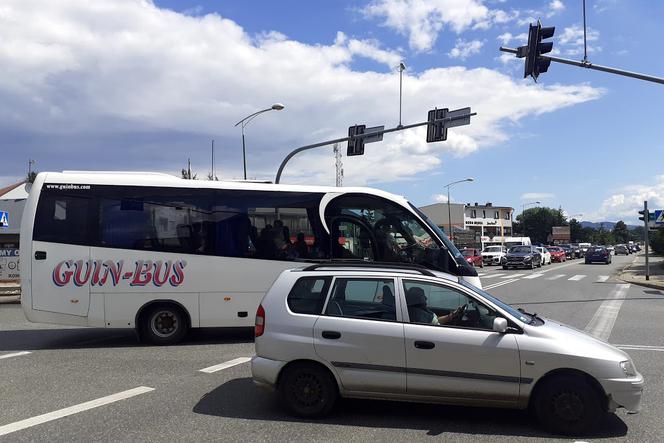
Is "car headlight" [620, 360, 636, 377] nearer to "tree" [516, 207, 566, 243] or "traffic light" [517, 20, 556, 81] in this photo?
"traffic light" [517, 20, 556, 81]

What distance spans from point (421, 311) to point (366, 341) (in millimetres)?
643

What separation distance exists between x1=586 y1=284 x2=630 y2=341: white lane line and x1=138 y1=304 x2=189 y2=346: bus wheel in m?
7.07

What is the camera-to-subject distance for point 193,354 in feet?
28.0

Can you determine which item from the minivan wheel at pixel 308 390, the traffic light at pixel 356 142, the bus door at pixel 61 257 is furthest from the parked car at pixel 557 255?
the minivan wheel at pixel 308 390

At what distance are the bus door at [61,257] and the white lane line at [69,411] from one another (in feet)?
11.7

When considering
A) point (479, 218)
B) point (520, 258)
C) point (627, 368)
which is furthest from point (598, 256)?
point (479, 218)

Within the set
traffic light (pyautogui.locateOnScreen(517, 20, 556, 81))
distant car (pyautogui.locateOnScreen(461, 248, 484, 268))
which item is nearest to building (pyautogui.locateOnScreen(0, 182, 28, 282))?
traffic light (pyautogui.locateOnScreen(517, 20, 556, 81))

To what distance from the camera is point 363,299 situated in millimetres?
5410

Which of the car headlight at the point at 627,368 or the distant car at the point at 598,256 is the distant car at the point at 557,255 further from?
the car headlight at the point at 627,368

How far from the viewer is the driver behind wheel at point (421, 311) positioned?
17.2 feet

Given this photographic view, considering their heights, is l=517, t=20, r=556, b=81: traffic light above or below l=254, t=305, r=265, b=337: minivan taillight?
above

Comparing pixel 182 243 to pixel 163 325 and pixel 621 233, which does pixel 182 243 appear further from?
pixel 621 233

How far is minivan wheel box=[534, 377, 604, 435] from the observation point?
15.7 ft

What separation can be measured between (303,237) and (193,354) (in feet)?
9.21
